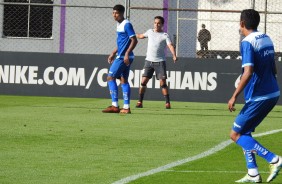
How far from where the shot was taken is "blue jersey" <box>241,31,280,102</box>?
10188mm

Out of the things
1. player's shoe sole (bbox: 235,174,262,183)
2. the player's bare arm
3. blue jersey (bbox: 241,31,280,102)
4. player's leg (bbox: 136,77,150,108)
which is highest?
blue jersey (bbox: 241,31,280,102)

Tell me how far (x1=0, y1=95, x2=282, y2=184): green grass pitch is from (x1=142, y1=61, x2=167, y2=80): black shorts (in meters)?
1.42

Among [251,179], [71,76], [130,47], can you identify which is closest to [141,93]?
[130,47]

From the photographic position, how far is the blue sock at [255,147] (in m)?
10.2

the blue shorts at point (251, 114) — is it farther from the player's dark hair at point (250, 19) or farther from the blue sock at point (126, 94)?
the blue sock at point (126, 94)

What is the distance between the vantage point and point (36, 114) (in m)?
19.9

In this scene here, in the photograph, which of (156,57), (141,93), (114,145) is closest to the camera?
(114,145)

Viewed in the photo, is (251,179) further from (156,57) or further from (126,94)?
(156,57)

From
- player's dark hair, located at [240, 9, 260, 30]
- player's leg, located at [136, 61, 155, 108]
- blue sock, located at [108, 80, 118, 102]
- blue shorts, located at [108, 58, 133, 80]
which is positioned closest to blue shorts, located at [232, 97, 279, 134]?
player's dark hair, located at [240, 9, 260, 30]

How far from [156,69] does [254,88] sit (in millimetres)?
13648

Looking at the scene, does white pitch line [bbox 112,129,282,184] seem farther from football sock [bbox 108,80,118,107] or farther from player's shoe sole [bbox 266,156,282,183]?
football sock [bbox 108,80,118,107]

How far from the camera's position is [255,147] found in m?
10.2

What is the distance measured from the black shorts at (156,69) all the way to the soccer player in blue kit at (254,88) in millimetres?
13422

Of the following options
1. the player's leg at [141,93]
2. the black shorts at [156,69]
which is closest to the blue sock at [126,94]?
the player's leg at [141,93]
